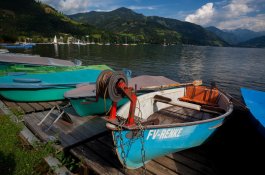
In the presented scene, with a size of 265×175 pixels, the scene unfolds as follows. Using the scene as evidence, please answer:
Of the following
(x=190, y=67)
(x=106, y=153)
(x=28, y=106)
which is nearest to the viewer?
(x=106, y=153)

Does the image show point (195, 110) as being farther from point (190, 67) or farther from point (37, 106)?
point (190, 67)

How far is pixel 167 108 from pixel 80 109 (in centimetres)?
416

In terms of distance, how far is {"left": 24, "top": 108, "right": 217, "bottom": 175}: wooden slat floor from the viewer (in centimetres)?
615

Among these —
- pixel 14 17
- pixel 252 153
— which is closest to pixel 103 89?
pixel 252 153

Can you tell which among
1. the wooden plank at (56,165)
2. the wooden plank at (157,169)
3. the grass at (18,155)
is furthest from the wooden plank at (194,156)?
the grass at (18,155)

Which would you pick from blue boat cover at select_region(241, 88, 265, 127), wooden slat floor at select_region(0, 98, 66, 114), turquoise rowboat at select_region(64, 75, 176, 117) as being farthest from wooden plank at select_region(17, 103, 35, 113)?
→ blue boat cover at select_region(241, 88, 265, 127)

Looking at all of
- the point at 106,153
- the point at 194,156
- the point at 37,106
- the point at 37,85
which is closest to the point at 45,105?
the point at 37,106

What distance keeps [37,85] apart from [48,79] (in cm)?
97

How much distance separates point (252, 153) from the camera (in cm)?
788

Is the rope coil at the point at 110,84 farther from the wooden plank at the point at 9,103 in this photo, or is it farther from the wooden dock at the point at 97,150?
the wooden plank at the point at 9,103

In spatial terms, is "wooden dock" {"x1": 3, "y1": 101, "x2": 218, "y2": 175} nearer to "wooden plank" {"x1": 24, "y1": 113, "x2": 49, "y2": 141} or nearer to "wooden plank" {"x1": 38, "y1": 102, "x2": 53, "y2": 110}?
"wooden plank" {"x1": 24, "y1": 113, "x2": 49, "y2": 141}

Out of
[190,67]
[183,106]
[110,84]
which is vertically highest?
[110,84]

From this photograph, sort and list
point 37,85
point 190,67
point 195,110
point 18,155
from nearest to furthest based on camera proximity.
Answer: point 18,155
point 195,110
point 37,85
point 190,67

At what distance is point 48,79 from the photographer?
12.2m
